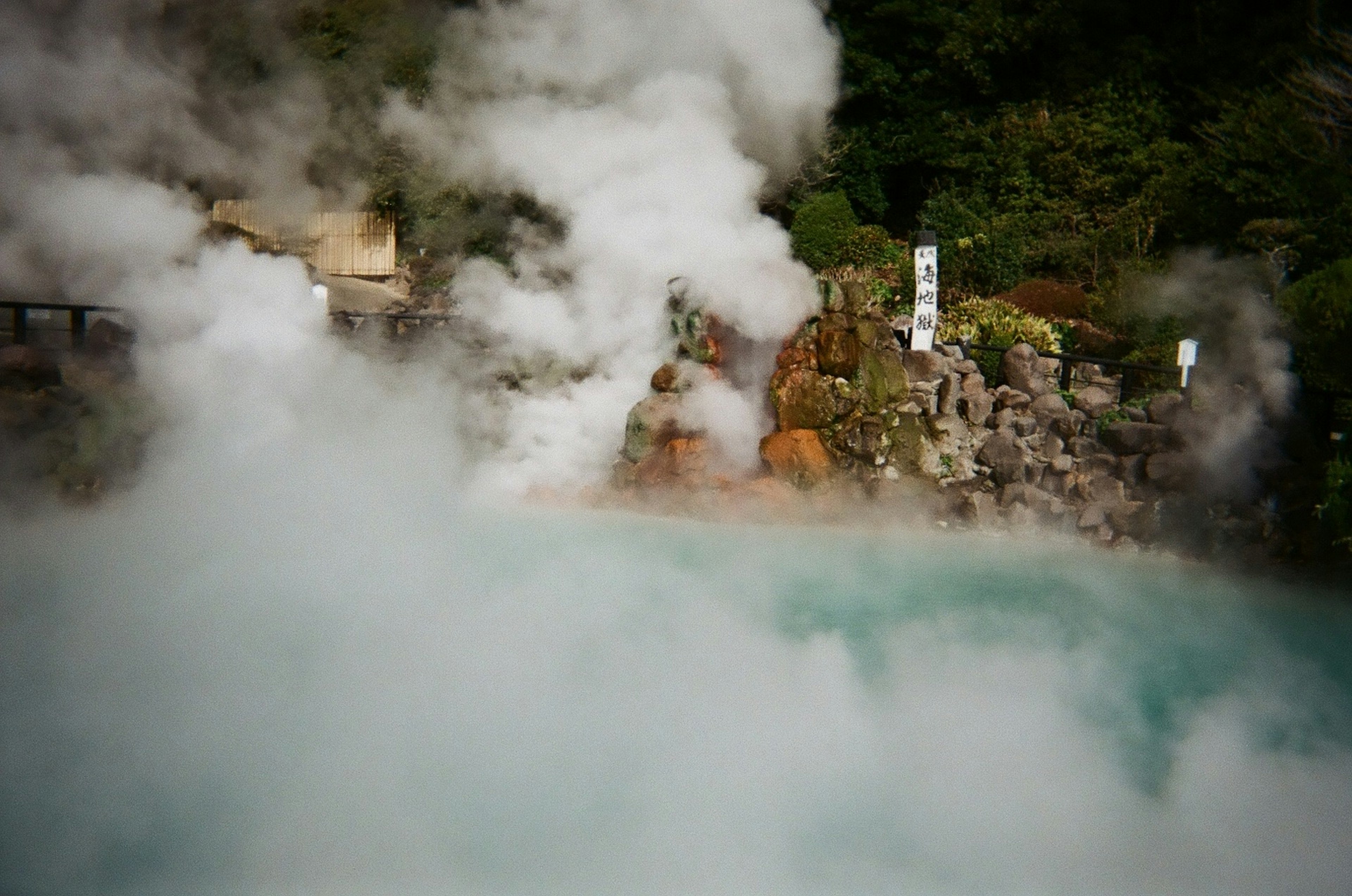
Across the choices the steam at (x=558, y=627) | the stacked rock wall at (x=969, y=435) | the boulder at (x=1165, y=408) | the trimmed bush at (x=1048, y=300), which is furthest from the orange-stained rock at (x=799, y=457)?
the trimmed bush at (x=1048, y=300)

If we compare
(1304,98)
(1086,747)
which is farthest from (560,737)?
(1304,98)

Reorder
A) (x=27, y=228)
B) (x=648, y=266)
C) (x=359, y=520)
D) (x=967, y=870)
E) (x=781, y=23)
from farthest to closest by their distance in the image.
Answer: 1. (x=781, y=23)
2. (x=648, y=266)
3. (x=27, y=228)
4. (x=359, y=520)
5. (x=967, y=870)

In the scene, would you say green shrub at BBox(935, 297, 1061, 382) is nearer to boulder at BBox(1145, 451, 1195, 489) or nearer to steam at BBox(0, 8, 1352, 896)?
boulder at BBox(1145, 451, 1195, 489)

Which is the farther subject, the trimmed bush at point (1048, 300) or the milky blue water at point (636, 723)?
the trimmed bush at point (1048, 300)

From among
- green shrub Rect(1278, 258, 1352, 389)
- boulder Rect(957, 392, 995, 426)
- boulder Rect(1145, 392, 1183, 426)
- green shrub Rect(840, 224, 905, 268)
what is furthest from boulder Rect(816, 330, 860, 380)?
green shrub Rect(840, 224, 905, 268)

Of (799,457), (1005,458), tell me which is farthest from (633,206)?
(1005,458)

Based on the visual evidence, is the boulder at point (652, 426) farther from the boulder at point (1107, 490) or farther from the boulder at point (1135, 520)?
the boulder at point (1135, 520)

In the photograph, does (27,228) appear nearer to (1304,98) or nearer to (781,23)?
(781,23)
